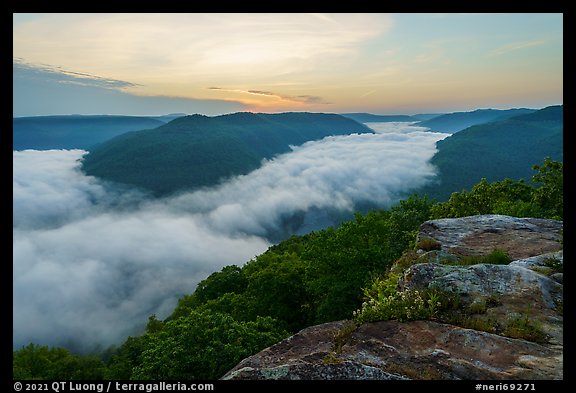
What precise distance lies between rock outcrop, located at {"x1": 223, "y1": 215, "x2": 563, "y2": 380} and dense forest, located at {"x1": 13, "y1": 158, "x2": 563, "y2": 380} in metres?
5.57

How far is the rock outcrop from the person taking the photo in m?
5.55

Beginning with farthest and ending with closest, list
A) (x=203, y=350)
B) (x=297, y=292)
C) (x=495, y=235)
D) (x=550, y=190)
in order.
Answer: (x=297, y=292) < (x=550, y=190) < (x=203, y=350) < (x=495, y=235)

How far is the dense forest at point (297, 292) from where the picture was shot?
1644 cm

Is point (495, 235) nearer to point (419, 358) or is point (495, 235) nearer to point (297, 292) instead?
point (419, 358)

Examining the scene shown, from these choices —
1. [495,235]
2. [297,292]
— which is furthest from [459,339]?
[297,292]

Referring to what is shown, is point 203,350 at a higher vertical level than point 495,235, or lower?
lower

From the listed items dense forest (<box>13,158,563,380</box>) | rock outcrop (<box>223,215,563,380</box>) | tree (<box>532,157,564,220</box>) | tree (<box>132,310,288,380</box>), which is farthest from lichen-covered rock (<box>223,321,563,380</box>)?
tree (<box>532,157,564,220</box>)

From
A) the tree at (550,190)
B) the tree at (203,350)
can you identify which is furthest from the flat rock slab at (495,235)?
the tree at (550,190)

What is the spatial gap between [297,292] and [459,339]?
24388 millimetres

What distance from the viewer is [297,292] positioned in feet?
98.2

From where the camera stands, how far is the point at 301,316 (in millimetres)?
28328

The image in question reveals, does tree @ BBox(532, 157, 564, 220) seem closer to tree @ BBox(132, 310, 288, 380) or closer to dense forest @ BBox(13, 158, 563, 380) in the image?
dense forest @ BBox(13, 158, 563, 380)
